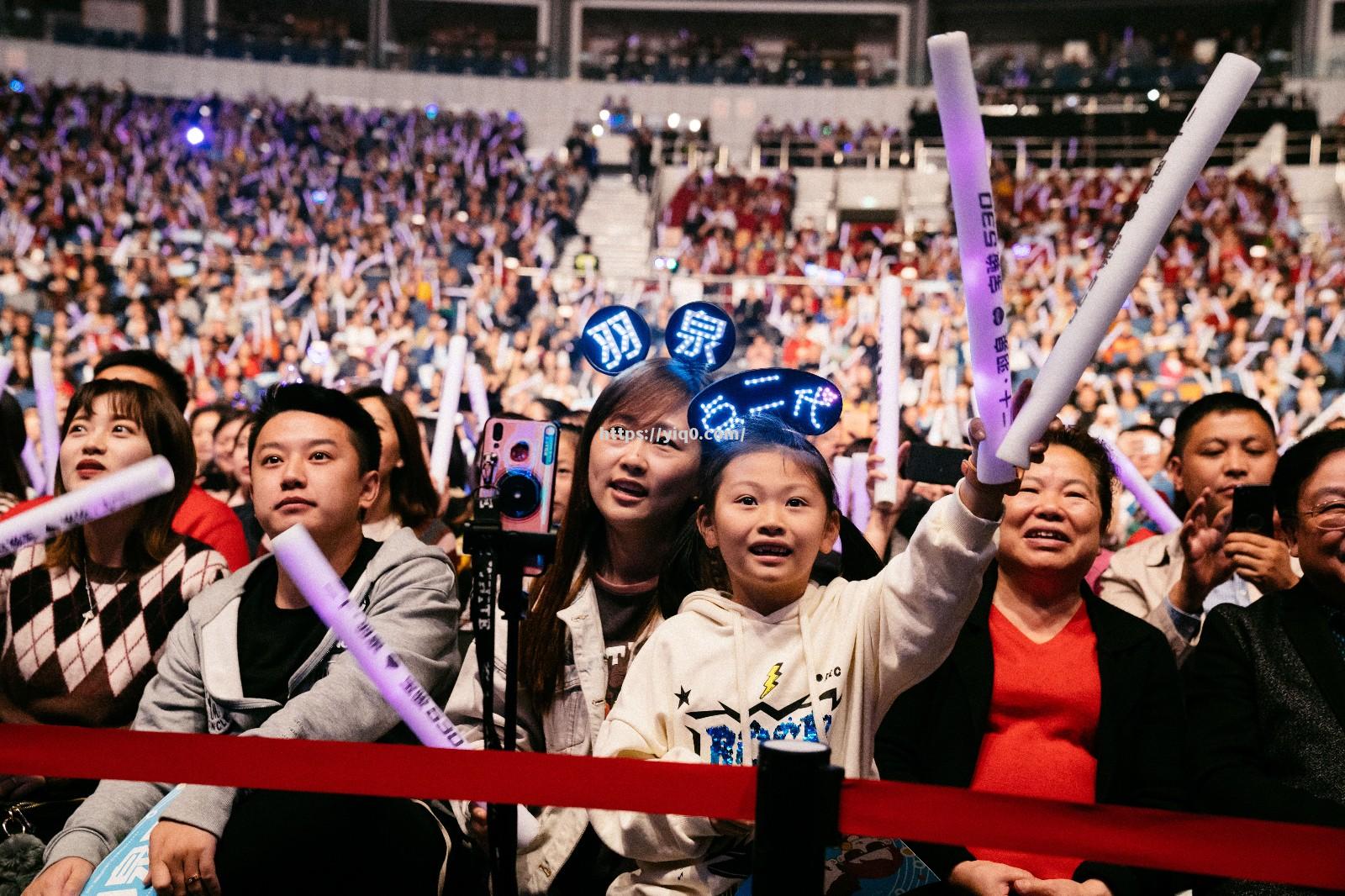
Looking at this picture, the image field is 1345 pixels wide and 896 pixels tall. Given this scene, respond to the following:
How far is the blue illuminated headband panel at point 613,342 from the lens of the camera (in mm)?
2285

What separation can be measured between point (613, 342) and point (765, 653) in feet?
2.38

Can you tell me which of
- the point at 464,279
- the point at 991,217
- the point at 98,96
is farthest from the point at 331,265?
the point at 991,217

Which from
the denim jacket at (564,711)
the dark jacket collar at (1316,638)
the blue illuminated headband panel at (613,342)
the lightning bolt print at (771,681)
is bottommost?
the denim jacket at (564,711)

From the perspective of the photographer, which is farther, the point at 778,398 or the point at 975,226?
the point at 778,398

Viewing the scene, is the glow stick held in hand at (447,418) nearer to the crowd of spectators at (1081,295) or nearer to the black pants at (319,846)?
the black pants at (319,846)

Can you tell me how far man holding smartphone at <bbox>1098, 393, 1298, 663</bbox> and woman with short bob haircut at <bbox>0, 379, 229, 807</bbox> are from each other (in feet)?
6.46

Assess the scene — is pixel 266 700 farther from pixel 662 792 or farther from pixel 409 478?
pixel 409 478

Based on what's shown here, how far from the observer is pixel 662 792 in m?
1.46

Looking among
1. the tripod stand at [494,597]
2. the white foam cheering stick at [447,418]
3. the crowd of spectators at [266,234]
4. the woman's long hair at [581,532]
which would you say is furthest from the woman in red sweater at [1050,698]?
the crowd of spectators at [266,234]

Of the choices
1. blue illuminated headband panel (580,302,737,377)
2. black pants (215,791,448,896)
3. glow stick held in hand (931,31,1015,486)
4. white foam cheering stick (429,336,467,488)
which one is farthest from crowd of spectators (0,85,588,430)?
glow stick held in hand (931,31,1015,486)

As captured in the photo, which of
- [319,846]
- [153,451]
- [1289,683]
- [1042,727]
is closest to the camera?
[319,846]

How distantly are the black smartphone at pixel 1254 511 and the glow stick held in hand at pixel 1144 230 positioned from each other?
1.23m

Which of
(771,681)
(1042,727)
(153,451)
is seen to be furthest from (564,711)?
(153,451)

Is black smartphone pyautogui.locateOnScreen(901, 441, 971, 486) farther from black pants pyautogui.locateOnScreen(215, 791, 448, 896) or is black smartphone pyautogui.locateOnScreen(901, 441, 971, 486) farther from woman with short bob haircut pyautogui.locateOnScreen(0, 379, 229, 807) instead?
woman with short bob haircut pyautogui.locateOnScreen(0, 379, 229, 807)
